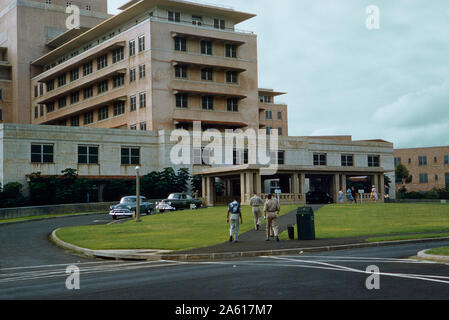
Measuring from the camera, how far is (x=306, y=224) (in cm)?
2306

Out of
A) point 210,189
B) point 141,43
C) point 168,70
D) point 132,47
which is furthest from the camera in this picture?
point 132,47

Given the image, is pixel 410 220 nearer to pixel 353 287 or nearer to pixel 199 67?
pixel 353 287

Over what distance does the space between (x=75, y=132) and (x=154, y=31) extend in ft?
53.9

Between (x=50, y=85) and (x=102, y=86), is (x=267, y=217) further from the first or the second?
(x=50, y=85)

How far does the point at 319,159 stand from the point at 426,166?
128 feet

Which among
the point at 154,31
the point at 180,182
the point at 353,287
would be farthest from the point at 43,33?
the point at 353,287

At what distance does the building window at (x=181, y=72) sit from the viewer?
69.6m

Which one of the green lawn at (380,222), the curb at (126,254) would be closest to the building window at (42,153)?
the green lawn at (380,222)

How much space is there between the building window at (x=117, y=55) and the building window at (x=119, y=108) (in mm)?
5340

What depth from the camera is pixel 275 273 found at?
13258 millimetres

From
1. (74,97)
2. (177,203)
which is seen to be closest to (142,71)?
(74,97)

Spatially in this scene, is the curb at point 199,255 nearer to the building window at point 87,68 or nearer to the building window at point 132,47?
the building window at point 132,47

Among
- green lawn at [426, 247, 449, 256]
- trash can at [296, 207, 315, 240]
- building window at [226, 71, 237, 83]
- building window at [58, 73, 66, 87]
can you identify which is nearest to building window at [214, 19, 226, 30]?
building window at [226, 71, 237, 83]
